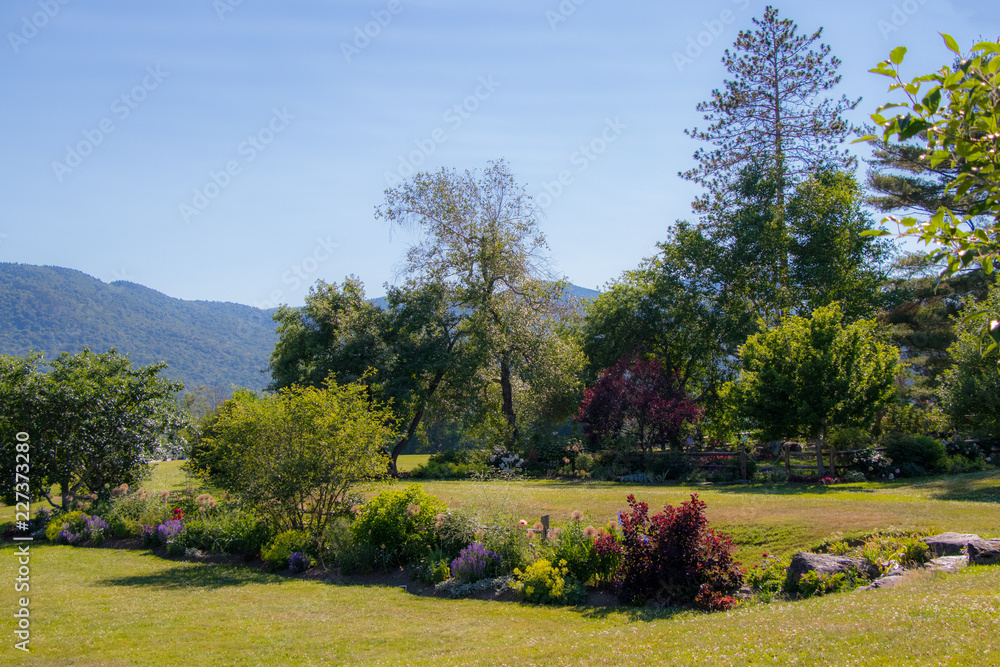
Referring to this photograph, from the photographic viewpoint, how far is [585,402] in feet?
86.8

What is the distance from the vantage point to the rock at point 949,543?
9.88 metres

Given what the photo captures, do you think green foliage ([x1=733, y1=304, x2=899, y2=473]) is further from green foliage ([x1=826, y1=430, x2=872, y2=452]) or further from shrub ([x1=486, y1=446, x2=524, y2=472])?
shrub ([x1=486, y1=446, x2=524, y2=472])

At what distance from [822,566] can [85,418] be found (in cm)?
1889

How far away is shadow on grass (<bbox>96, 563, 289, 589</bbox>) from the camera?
40.0 ft

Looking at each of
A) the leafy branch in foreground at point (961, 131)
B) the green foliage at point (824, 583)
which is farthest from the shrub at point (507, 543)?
the leafy branch in foreground at point (961, 131)

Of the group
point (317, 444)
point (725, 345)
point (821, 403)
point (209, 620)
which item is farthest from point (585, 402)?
point (209, 620)

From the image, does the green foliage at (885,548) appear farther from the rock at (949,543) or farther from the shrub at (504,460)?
the shrub at (504,460)

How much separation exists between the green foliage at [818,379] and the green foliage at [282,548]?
588 inches

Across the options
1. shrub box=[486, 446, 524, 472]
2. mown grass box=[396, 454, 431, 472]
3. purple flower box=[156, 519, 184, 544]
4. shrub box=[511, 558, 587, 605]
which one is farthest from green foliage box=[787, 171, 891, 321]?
purple flower box=[156, 519, 184, 544]

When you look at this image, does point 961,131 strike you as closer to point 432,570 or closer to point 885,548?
point 885,548

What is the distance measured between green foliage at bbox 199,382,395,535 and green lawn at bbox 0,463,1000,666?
166 centimetres

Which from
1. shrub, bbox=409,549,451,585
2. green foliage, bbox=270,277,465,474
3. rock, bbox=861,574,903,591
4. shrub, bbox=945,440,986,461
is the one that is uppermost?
green foliage, bbox=270,277,465,474

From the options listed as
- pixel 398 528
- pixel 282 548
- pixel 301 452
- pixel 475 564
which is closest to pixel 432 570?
pixel 475 564

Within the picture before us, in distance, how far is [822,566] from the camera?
31.2 feet
